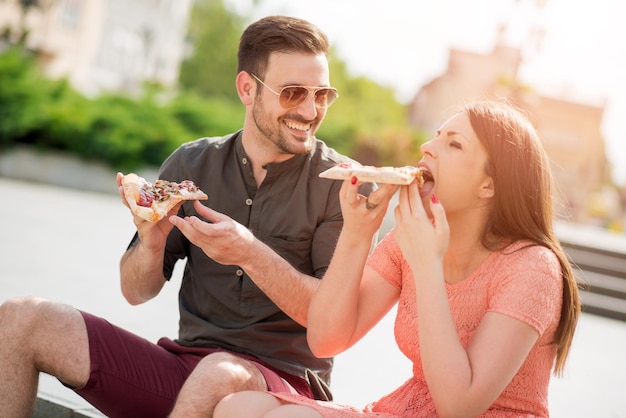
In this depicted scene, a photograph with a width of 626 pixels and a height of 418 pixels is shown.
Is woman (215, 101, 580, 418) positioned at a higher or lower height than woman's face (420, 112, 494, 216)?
lower

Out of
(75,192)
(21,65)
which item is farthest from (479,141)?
(21,65)

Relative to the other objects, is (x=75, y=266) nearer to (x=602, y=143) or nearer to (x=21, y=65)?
(x=21, y=65)

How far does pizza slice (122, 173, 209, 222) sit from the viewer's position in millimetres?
3303

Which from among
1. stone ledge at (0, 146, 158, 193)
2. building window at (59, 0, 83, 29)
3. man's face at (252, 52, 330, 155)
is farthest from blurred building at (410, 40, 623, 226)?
man's face at (252, 52, 330, 155)

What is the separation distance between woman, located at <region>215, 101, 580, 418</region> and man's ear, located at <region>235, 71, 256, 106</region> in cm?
120

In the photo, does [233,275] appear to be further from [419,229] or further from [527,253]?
[527,253]

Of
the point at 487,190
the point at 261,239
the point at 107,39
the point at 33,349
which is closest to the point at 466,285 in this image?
the point at 487,190

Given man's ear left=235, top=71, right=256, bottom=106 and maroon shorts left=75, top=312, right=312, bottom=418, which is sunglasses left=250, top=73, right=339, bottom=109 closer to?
man's ear left=235, top=71, right=256, bottom=106

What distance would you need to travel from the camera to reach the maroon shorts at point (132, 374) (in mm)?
3178

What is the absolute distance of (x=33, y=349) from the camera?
3.08 m

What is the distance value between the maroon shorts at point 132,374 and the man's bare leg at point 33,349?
5cm

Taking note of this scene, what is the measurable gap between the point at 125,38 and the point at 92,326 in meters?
48.8

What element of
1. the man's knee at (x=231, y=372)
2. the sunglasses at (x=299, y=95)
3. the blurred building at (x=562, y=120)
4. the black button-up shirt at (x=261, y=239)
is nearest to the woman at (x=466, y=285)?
the man's knee at (x=231, y=372)

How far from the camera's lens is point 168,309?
24.7 feet
